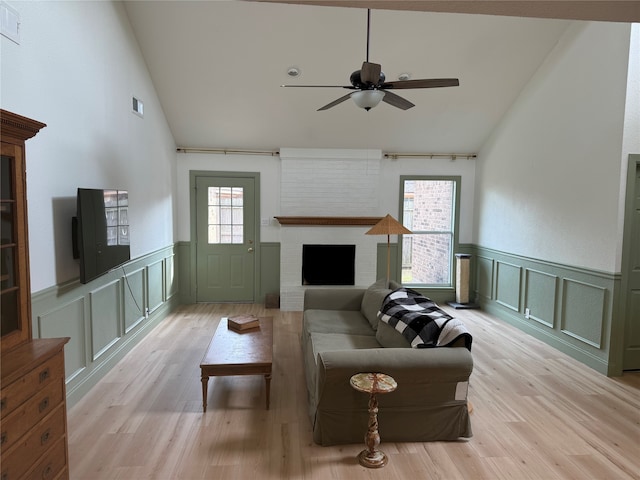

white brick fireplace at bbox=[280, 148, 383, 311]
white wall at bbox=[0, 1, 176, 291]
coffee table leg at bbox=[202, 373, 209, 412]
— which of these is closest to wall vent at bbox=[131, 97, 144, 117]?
white wall at bbox=[0, 1, 176, 291]

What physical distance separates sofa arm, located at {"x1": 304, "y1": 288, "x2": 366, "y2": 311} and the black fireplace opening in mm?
1801

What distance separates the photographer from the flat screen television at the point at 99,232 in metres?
3.00

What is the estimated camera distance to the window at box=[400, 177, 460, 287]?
6.55 meters

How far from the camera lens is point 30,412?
177cm

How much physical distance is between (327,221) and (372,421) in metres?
3.93

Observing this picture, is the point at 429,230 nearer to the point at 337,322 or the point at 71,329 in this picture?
the point at 337,322

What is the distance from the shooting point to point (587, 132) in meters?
4.03

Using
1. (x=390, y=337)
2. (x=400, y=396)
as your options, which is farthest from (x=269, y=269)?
(x=400, y=396)

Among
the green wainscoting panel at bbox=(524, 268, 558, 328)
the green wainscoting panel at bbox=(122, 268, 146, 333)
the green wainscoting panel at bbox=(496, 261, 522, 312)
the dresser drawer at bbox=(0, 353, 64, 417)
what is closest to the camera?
the dresser drawer at bbox=(0, 353, 64, 417)

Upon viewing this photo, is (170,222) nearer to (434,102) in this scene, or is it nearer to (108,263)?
(108,263)

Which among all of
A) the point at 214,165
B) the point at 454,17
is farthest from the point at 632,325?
the point at 214,165

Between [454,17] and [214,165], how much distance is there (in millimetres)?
3853

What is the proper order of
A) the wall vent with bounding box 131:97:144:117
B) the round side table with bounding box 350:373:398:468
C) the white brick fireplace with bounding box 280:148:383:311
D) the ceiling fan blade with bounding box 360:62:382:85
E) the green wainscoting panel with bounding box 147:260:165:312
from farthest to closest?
the white brick fireplace with bounding box 280:148:383:311, the green wainscoting panel with bounding box 147:260:165:312, the wall vent with bounding box 131:97:144:117, the ceiling fan blade with bounding box 360:62:382:85, the round side table with bounding box 350:373:398:468

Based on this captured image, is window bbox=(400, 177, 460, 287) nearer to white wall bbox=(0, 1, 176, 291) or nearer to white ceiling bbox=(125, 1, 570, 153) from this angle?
white ceiling bbox=(125, 1, 570, 153)
